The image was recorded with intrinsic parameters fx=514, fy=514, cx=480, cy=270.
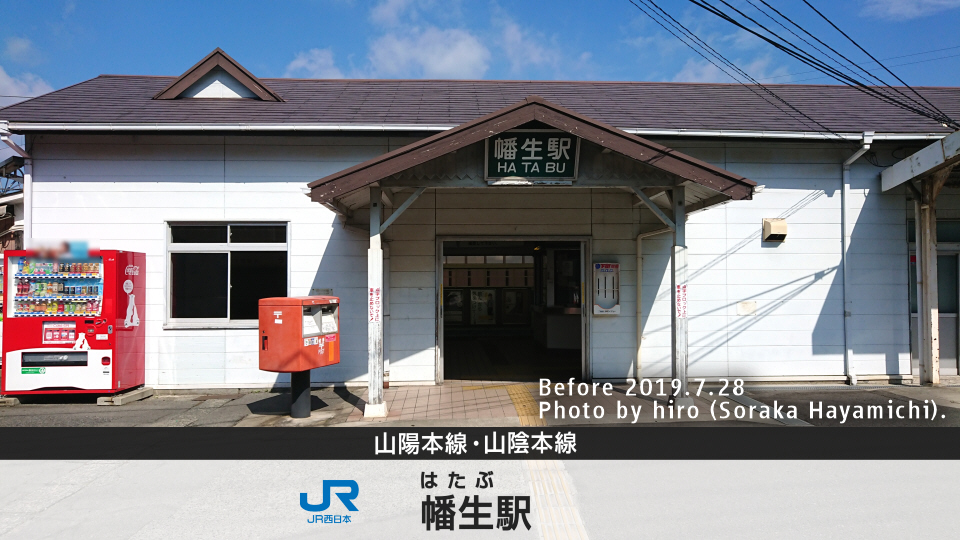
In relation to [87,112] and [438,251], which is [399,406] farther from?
[87,112]

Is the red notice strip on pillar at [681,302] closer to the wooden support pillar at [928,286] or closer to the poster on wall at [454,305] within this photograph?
the wooden support pillar at [928,286]

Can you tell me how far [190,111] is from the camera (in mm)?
8781

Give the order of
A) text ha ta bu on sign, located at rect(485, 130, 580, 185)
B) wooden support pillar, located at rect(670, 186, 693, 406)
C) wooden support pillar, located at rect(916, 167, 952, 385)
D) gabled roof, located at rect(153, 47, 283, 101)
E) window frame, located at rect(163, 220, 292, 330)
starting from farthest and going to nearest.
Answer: gabled roof, located at rect(153, 47, 283, 101)
wooden support pillar, located at rect(916, 167, 952, 385)
window frame, located at rect(163, 220, 292, 330)
wooden support pillar, located at rect(670, 186, 693, 406)
text ha ta bu on sign, located at rect(485, 130, 580, 185)

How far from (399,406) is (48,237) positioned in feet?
Answer: 20.9

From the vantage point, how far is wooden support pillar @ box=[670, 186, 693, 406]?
7.10 meters

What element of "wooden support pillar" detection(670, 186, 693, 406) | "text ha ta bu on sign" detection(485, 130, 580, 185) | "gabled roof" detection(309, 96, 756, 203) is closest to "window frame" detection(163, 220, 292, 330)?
"gabled roof" detection(309, 96, 756, 203)

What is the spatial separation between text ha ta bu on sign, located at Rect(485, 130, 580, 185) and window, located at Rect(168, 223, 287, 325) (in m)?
4.04

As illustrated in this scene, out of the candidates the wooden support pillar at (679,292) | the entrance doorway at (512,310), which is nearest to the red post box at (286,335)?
the entrance doorway at (512,310)

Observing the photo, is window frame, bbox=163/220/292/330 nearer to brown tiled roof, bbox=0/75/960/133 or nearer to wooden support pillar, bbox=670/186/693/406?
brown tiled roof, bbox=0/75/960/133
